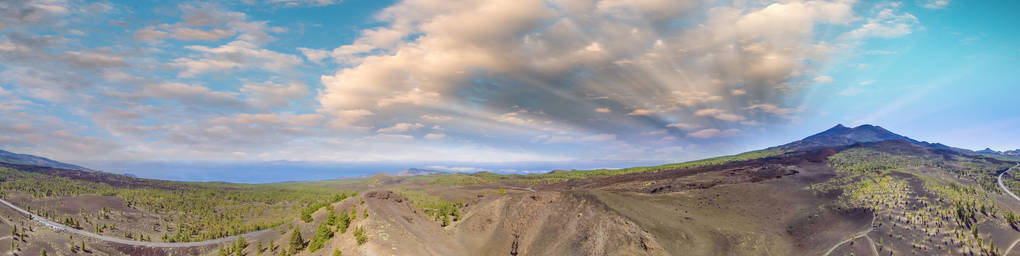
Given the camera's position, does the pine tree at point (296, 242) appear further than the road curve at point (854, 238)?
Yes

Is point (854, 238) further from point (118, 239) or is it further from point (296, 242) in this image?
point (118, 239)

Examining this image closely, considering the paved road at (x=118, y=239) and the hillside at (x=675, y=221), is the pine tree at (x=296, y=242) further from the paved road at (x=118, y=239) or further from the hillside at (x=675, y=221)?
the paved road at (x=118, y=239)

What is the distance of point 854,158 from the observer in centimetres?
12812

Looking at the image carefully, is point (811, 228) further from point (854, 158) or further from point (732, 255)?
point (854, 158)

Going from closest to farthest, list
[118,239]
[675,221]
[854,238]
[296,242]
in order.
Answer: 1. [854,238]
2. [296,242]
3. [675,221]
4. [118,239]

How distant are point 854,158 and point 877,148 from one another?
1286 inches

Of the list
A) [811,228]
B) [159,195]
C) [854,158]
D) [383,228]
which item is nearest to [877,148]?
[854,158]

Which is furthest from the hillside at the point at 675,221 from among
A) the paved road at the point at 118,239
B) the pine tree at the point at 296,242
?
the paved road at the point at 118,239

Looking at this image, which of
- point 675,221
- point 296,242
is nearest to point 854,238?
point 675,221

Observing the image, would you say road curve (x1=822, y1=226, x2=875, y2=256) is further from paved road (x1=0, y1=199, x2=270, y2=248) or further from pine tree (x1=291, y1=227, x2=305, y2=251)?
paved road (x1=0, y1=199, x2=270, y2=248)

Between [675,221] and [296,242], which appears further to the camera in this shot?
[675,221]

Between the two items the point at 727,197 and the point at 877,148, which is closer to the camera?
the point at 727,197

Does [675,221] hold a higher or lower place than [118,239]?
higher

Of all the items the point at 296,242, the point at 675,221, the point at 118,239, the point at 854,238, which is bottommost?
the point at 118,239
